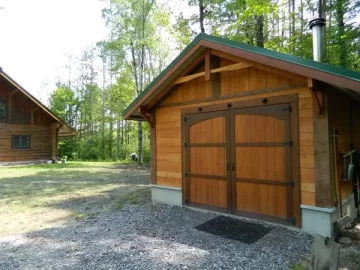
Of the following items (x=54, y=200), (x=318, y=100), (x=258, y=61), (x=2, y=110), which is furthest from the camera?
(x=2, y=110)

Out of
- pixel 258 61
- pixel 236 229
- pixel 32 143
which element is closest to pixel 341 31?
pixel 258 61

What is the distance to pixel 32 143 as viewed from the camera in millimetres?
18766

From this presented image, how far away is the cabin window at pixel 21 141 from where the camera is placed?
17.8 m

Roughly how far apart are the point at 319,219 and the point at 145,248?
2.79 meters

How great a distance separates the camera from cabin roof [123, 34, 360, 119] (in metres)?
3.70

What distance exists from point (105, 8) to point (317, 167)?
18.7m

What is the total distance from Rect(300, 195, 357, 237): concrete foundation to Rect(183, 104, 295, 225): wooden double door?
228 millimetres

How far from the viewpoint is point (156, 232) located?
187 inches

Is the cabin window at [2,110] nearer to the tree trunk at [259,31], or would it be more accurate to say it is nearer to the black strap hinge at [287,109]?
the tree trunk at [259,31]

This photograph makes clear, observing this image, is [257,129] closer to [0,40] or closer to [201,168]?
[201,168]

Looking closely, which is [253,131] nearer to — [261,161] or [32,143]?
[261,161]

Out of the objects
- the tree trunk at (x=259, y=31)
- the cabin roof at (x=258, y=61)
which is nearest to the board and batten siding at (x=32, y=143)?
the cabin roof at (x=258, y=61)

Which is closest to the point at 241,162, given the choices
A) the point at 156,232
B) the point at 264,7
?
the point at 156,232

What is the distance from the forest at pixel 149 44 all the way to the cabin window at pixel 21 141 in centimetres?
771
